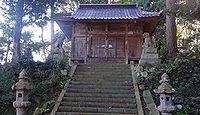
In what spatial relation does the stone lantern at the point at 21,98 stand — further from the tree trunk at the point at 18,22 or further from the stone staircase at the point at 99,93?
the tree trunk at the point at 18,22

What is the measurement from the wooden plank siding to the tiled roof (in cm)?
59

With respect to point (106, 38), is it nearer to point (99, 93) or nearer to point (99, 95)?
point (99, 93)

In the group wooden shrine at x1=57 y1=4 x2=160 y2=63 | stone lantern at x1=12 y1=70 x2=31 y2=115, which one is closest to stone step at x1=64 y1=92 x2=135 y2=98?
stone lantern at x1=12 y1=70 x2=31 y2=115

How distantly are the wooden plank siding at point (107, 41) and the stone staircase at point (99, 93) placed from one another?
472 centimetres

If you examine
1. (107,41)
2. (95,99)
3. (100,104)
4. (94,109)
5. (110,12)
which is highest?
(110,12)

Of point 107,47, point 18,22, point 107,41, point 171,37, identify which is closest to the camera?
point 18,22

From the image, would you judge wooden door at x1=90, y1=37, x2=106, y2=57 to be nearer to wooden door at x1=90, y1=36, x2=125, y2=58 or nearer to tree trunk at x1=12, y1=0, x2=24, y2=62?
wooden door at x1=90, y1=36, x2=125, y2=58

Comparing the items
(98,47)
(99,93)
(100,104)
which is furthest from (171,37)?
(100,104)

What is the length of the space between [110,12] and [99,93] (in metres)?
11.3

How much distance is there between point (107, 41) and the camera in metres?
19.8

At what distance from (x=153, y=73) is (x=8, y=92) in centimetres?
599

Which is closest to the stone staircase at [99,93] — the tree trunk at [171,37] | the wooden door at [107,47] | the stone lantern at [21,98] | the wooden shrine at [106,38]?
the stone lantern at [21,98]

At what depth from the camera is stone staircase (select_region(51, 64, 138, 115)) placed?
404 inches

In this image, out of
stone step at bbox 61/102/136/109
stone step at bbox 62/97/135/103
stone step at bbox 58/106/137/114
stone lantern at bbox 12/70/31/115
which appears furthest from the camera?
stone step at bbox 62/97/135/103
